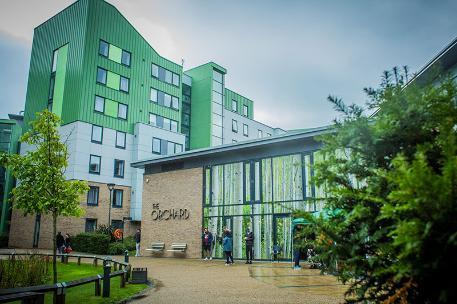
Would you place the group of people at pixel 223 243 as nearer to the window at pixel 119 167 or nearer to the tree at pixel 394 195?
the window at pixel 119 167

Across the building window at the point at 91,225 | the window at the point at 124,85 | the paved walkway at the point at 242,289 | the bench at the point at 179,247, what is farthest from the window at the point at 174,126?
the paved walkway at the point at 242,289

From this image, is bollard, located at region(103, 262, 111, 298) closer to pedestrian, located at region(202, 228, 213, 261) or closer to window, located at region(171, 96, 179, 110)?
pedestrian, located at region(202, 228, 213, 261)

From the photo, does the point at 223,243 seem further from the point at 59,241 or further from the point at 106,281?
the point at 59,241

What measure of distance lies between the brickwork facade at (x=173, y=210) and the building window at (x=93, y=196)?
27.6 feet

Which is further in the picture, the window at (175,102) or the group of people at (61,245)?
the window at (175,102)

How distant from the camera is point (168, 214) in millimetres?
25375

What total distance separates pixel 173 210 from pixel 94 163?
12.4m

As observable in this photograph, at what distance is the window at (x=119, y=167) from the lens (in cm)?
3532

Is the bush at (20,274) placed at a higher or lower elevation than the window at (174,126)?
lower

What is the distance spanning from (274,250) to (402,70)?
17.4 metres

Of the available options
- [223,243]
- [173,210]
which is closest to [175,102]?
[173,210]

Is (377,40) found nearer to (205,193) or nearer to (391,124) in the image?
(391,124)

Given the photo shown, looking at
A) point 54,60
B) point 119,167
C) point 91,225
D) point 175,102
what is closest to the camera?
point 91,225

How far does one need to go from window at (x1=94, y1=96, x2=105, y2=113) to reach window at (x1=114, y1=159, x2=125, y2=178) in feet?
16.1
